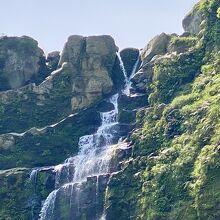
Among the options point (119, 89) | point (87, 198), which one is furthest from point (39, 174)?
point (119, 89)

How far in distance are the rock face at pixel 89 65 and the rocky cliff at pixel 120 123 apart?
120 millimetres

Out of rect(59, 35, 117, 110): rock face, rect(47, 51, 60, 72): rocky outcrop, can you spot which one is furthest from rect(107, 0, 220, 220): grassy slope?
rect(47, 51, 60, 72): rocky outcrop

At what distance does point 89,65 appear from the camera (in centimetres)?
6625

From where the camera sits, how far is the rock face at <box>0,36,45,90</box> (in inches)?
2680

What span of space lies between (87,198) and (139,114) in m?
10.7

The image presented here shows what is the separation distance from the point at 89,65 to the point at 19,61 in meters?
7.98

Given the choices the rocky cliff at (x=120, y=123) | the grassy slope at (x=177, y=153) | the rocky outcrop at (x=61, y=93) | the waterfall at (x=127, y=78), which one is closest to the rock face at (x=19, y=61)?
the rocky cliff at (x=120, y=123)

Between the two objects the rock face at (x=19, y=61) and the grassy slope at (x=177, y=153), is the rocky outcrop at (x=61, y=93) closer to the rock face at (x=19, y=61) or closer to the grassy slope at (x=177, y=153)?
the rock face at (x=19, y=61)

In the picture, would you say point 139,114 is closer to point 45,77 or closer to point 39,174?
point 39,174

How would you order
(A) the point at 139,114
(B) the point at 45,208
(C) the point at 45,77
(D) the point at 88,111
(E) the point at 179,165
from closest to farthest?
(E) the point at 179,165
(B) the point at 45,208
(A) the point at 139,114
(D) the point at 88,111
(C) the point at 45,77

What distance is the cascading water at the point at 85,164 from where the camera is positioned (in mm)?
51375

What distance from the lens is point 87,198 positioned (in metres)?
50.1

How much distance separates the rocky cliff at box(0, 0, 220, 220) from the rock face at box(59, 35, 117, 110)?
120 millimetres

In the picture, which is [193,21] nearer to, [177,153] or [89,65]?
[89,65]
